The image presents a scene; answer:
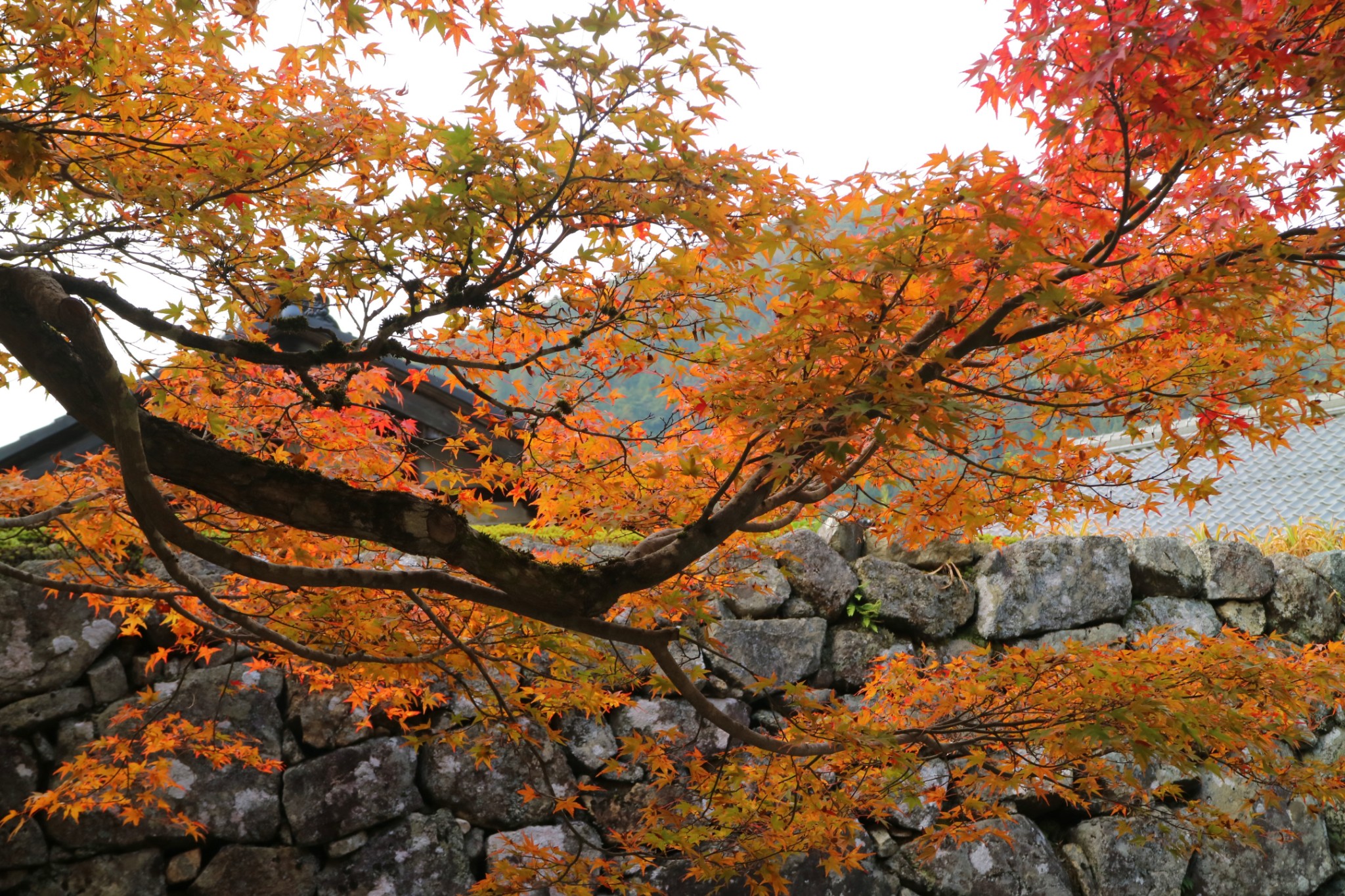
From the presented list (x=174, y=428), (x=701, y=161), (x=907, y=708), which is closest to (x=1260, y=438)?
(x=701, y=161)

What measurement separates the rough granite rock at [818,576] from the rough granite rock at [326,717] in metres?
2.94

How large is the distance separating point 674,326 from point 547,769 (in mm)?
2487

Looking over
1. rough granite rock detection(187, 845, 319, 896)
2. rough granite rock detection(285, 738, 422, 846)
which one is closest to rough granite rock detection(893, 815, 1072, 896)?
rough granite rock detection(285, 738, 422, 846)

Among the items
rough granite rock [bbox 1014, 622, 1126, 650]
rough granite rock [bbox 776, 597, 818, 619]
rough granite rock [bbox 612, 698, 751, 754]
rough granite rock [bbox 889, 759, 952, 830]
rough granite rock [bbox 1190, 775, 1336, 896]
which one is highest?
rough granite rock [bbox 776, 597, 818, 619]

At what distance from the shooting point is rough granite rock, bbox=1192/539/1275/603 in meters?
6.47

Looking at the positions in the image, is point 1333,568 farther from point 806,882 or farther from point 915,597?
point 806,882

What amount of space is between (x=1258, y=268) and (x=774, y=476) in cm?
139

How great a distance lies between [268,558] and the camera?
4098 mm

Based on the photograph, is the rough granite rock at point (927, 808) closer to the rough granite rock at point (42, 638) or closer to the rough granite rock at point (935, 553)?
the rough granite rock at point (935, 553)

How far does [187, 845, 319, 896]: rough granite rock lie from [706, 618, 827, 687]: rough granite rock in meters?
2.71

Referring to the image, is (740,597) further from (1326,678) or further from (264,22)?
(264,22)

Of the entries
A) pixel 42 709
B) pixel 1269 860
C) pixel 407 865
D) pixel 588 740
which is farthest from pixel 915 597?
pixel 42 709

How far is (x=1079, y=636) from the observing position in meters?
6.20

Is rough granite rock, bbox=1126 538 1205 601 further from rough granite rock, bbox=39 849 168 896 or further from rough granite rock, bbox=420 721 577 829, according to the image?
rough granite rock, bbox=39 849 168 896
